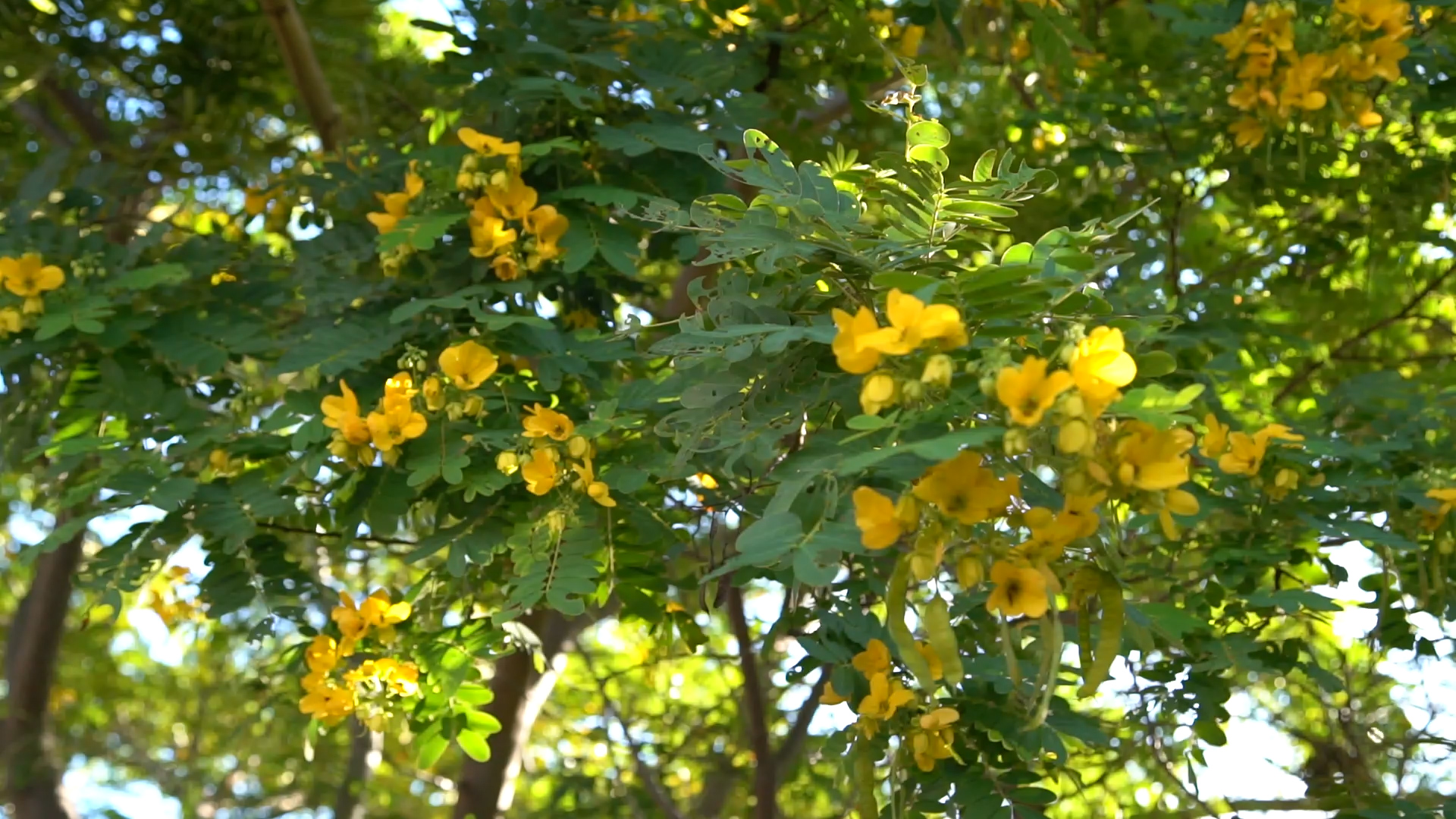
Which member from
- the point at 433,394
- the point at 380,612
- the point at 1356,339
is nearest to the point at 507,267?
the point at 433,394

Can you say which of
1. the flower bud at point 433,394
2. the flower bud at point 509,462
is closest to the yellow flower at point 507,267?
the flower bud at point 433,394

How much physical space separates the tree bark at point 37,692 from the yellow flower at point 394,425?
238 cm

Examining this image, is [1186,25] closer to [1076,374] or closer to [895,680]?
[895,680]

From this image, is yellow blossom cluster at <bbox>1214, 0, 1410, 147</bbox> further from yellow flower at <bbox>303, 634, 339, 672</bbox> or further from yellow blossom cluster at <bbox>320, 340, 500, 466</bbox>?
yellow flower at <bbox>303, 634, 339, 672</bbox>

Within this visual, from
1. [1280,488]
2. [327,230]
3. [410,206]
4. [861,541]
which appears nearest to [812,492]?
[861,541]

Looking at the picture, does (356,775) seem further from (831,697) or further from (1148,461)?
(1148,461)

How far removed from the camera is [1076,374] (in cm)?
110

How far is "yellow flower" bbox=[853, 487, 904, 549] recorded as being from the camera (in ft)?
3.78

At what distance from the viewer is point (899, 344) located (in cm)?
114

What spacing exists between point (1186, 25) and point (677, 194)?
1.04 metres

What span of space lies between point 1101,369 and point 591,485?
33.6 inches

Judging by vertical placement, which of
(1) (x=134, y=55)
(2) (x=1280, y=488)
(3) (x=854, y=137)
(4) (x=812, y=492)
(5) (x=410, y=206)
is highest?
(1) (x=134, y=55)

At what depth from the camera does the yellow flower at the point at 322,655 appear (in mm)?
2012

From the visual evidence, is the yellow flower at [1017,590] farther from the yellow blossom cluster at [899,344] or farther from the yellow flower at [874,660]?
the yellow flower at [874,660]
